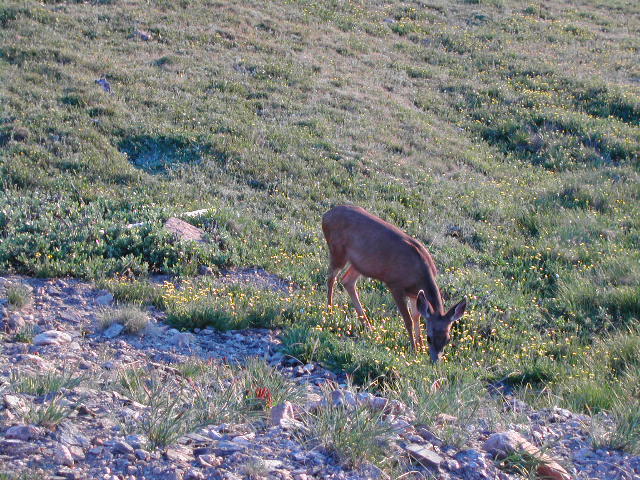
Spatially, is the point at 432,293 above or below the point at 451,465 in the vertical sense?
below

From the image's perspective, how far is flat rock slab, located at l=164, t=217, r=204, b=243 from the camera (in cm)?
1096

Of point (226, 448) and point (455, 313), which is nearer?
point (226, 448)

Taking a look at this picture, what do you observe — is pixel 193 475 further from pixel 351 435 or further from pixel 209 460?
pixel 351 435

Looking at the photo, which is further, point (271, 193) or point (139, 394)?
point (271, 193)

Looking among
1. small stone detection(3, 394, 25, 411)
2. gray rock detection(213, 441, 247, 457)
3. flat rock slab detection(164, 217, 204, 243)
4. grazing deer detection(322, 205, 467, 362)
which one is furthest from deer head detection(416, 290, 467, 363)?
small stone detection(3, 394, 25, 411)

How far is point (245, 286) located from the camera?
10.0 m

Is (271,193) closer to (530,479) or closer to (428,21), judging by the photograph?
(530,479)

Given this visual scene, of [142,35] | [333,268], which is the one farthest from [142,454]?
[142,35]

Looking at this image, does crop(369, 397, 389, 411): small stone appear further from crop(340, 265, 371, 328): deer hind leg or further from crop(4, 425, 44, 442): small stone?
crop(340, 265, 371, 328): deer hind leg

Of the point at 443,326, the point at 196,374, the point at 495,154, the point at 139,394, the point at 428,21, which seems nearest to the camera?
the point at 139,394

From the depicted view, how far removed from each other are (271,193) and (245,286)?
15.1ft

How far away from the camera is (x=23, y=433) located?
460cm

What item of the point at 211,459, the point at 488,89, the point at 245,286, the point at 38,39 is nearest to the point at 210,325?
the point at 245,286

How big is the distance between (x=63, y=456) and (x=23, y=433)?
0.38 meters
